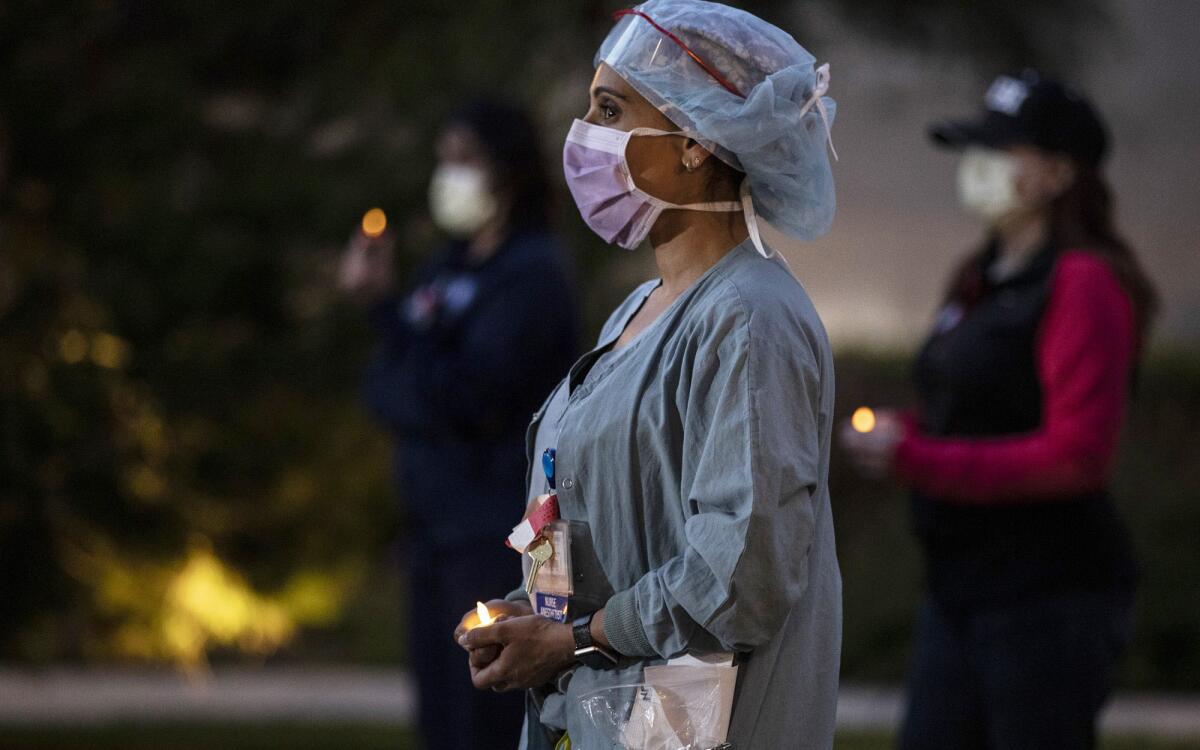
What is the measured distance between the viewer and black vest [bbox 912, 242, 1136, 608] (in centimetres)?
316

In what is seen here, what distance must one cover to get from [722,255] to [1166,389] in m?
7.35

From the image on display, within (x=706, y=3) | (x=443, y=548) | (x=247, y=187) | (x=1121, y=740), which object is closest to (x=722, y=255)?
(x=706, y=3)

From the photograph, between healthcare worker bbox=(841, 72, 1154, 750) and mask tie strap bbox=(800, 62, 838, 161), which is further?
healthcare worker bbox=(841, 72, 1154, 750)

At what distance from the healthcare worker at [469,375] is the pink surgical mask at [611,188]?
163 centimetres

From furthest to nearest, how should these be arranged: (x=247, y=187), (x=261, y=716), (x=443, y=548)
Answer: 1. (x=261, y=716)
2. (x=247, y=187)
3. (x=443, y=548)

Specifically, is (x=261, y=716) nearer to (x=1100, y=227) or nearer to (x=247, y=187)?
(x=247, y=187)

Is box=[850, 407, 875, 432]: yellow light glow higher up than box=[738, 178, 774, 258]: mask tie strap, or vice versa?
box=[738, 178, 774, 258]: mask tie strap

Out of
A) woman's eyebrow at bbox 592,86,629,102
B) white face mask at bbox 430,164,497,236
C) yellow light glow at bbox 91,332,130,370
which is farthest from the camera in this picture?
yellow light glow at bbox 91,332,130,370

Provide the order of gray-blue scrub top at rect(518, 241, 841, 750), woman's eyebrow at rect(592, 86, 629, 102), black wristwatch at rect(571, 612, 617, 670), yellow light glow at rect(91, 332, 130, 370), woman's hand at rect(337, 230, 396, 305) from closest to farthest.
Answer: gray-blue scrub top at rect(518, 241, 841, 750), black wristwatch at rect(571, 612, 617, 670), woman's eyebrow at rect(592, 86, 629, 102), woman's hand at rect(337, 230, 396, 305), yellow light glow at rect(91, 332, 130, 370)

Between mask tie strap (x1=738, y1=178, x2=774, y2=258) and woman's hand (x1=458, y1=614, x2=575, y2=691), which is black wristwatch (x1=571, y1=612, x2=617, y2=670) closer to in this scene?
woman's hand (x1=458, y1=614, x2=575, y2=691)

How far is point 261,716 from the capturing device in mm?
7043

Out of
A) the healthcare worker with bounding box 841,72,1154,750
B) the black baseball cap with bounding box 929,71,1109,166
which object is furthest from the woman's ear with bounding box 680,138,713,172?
the black baseball cap with bounding box 929,71,1109,166

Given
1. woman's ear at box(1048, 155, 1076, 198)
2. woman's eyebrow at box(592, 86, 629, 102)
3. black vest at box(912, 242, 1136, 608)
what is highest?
woman's eyebrow at box(592, 86, 629, 102)

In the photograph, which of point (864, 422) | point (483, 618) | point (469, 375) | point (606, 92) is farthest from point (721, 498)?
point (469, 375)
